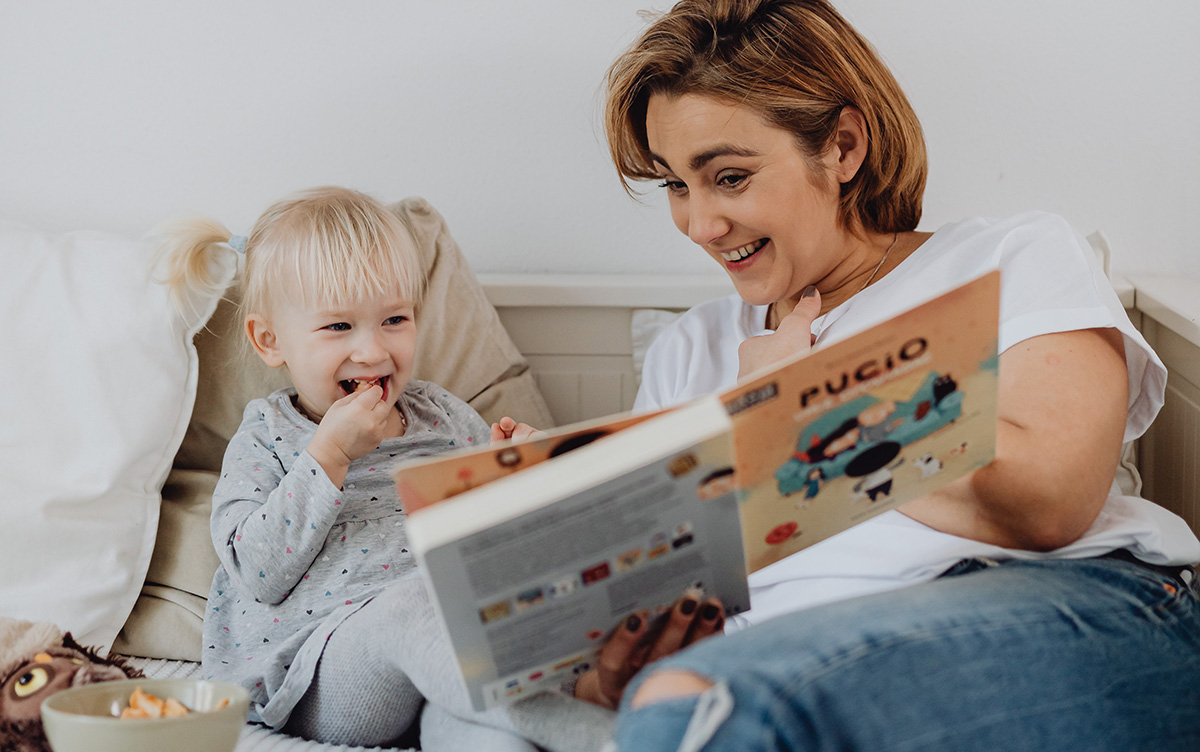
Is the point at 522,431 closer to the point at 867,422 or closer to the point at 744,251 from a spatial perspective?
the point at 744,251

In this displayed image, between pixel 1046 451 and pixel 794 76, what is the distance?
1.69ft

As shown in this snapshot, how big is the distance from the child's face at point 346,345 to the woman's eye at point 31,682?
1.42ft

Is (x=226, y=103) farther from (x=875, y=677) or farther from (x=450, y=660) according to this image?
(x=875, y=677)

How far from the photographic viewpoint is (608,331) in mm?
1561

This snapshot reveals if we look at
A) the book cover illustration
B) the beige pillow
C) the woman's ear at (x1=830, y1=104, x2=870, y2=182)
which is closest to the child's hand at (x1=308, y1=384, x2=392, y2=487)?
the beige pillow

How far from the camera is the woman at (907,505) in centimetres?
68

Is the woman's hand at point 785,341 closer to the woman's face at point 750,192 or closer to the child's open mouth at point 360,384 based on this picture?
the woman's face at point 750,192

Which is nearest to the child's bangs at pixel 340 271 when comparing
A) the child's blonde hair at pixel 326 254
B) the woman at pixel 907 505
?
the child's blonde hair at pixel 326 254

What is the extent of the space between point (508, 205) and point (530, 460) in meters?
0.99

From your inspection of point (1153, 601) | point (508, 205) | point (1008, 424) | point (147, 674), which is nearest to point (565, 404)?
point (508, 205)

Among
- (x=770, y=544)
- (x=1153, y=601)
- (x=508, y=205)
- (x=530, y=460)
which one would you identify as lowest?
(x=1153, y=601)

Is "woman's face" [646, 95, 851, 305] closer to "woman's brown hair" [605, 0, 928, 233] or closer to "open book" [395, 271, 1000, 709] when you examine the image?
"woman's brown hair" [605, 0, 928, 233]

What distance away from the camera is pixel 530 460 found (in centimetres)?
70

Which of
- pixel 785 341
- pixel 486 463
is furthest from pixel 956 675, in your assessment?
pixel 785 341
